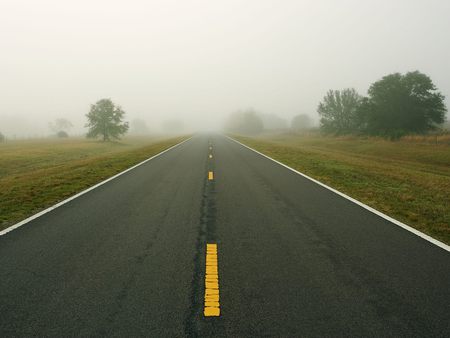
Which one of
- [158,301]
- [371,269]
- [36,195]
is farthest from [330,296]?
[36,195]

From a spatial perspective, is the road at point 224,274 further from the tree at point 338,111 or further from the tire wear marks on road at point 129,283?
the tree at point 338,111

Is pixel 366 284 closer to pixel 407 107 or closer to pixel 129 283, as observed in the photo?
pixel 129 283

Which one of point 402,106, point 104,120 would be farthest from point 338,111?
point 104,120

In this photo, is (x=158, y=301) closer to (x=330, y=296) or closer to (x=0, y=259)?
(x=330, y=296)

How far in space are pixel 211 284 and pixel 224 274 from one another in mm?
304

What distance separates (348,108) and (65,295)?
58674mm

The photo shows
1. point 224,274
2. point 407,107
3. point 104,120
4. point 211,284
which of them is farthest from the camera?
point 104,120

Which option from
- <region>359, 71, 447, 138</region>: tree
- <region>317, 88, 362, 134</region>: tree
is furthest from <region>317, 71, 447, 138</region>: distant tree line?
<region>317, 88, 362, 134</region>: tree

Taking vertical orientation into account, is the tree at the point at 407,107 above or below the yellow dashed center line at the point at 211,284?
above

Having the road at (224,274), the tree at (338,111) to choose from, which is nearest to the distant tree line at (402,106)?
the tree at (338,111)

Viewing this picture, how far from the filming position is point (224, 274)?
404 centimetres

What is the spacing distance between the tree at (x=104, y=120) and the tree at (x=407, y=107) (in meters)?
37.4

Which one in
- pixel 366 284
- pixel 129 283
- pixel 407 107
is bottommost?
pixel 366 284

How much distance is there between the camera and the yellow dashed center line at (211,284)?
3246 millimetres
